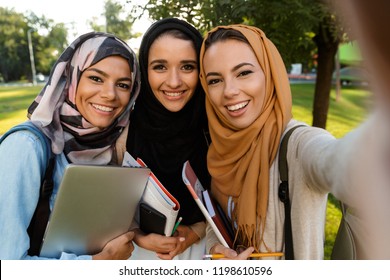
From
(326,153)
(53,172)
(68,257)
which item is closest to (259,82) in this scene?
(326,153)

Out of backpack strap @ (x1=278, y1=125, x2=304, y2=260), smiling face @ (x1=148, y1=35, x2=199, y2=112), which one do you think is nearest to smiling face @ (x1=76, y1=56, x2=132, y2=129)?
smiling face @ (x1=148, y1=35, x2=199, y2=112)

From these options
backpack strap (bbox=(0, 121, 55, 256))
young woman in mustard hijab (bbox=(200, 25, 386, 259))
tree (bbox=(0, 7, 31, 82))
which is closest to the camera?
young woman in mustard hijab (bbox=(200, 25, 386, 259))

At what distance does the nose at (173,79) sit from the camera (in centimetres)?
132

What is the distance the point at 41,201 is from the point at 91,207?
0.16 m

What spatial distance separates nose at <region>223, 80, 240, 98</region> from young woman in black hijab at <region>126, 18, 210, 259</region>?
225 mm

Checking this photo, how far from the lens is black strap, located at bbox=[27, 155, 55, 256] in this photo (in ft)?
3.62

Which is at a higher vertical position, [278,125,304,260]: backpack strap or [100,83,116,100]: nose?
[100,83,116,100]: nose

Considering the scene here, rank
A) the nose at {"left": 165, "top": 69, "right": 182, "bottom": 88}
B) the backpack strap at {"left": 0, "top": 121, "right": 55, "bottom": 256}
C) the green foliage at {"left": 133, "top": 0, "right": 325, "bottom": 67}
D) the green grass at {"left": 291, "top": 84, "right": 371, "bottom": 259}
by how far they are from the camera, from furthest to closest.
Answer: the green foliage at {"left": 133, "top": 0, "right": 325, "bottom": 67}
the nose at {"left": 165, "top": 69, "right": 182, "bottom": 88}
the backpack strap at {"left": 0, "top": 121, "right": 55, "bottom": 256}
the green grass at {"left": 291, "top": 84, "right": 371, "bottom": 259}

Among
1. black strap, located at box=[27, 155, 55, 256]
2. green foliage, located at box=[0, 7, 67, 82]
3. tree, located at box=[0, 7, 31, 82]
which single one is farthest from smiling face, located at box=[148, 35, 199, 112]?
tree, located at box=[0, 7, 31, 82]

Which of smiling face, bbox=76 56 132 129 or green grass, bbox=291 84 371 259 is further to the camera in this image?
smiling face, bbox=76 56 132 129

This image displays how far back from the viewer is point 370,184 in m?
0.60

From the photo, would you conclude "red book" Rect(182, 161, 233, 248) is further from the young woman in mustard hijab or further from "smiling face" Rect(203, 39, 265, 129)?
"smiling face" Rect(203, 39, 265, 129)

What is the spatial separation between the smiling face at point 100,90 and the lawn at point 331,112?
784mm

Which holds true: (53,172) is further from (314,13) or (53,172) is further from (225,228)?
(314,13)
